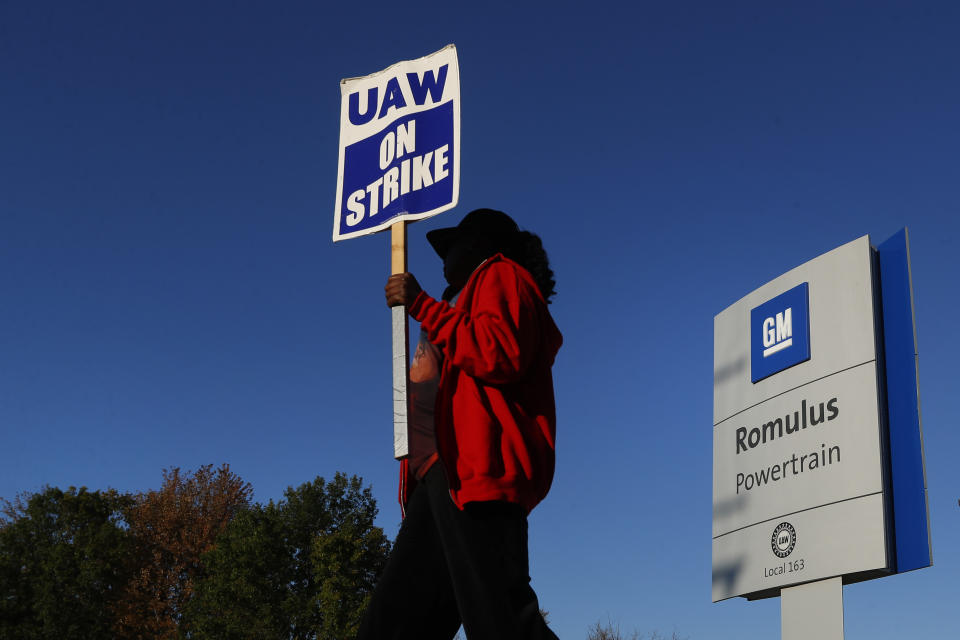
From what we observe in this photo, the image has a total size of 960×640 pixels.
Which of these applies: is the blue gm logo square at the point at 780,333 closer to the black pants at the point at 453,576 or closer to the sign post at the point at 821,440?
the sign post at the point at 821,440

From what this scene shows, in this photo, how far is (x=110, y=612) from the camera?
1302 inches

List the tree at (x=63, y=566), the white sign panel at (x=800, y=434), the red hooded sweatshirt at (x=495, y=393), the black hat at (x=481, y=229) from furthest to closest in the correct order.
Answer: the tree at (x=63, y=566), the white sign panel at (x=800, y=434), the black hat at (x=481, y=229), the red hooded sweatshirt at (x=495, y=393)

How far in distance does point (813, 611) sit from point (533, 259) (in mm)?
10004

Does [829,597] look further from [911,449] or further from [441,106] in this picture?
[441,106]

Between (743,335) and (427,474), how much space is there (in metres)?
11.9

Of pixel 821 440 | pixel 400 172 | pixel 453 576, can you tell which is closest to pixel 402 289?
pixel 400 172

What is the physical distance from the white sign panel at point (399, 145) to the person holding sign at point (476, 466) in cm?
39

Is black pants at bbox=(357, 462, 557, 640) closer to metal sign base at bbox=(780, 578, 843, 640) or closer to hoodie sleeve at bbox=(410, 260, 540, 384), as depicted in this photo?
hoodie sleeve at bbox=(410, 260, 540, 384)

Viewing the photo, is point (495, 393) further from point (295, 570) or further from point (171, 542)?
point (171, 542)

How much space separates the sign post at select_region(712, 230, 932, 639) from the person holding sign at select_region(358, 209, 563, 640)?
900 centimetres

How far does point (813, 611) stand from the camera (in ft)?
37.9

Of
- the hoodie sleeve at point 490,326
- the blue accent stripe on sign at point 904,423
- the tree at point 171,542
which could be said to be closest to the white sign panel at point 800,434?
the blue accent stripe on sign at point 904,423

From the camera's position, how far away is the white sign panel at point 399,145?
3.15 metres

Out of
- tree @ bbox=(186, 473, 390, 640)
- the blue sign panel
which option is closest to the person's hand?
the blue sign panel
